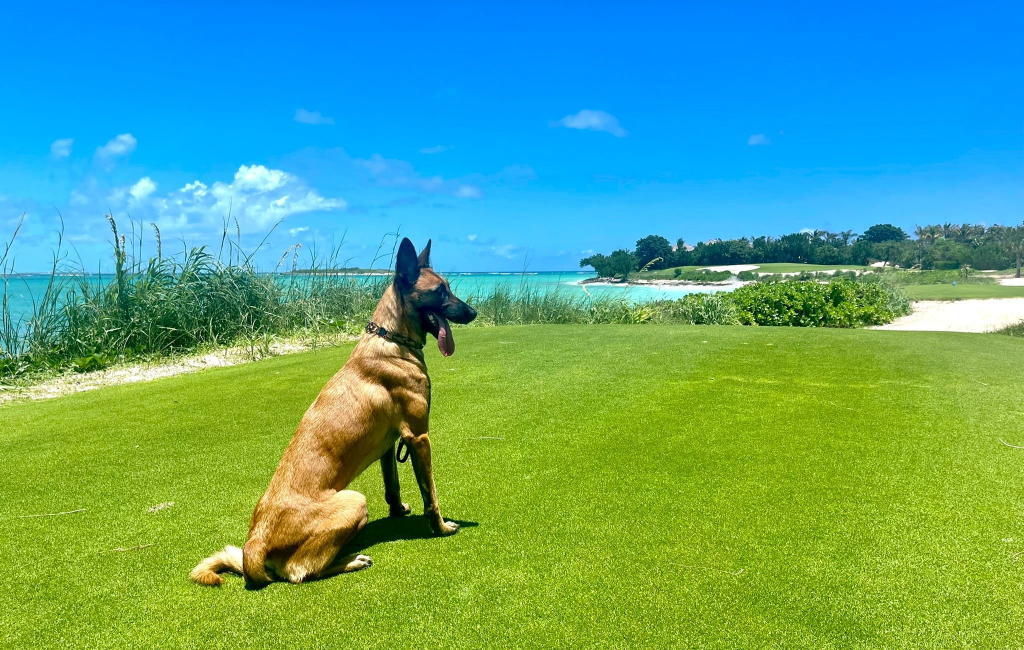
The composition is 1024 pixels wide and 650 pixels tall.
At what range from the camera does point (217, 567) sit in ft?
8.79

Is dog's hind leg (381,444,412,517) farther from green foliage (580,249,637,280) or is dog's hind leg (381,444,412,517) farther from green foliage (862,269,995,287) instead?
green foliage (580,249,637,280)

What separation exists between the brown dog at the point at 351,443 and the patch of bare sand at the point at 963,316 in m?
16.1

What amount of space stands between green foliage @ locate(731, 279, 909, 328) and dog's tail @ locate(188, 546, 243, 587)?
47.3ft

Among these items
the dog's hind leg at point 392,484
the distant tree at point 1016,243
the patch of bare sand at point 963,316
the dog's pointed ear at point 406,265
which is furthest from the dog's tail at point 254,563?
the distant tree at point 1016,243

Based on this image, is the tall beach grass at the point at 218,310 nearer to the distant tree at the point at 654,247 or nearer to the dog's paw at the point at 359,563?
the dog's paw at the point at 359,563

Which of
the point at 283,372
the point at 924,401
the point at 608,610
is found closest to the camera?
the point at 608,610

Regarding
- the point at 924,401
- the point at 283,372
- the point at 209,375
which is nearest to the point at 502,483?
the point at 924,401

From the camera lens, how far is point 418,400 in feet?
9.47

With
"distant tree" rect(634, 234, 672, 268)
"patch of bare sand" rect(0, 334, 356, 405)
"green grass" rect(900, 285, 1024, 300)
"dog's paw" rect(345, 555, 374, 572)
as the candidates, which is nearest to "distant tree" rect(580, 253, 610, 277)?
"distant tree" rect(634, 234, 672, 268)

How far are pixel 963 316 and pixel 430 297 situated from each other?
19577 mm

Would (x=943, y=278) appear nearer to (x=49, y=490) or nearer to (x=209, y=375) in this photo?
(x=209, y=375)

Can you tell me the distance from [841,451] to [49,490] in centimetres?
535

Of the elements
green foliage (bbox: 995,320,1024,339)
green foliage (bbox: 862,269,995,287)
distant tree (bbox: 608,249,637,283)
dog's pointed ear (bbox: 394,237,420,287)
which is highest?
distant tree (bbox: 608,249,637,283)

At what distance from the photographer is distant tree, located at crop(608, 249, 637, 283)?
35.6 meters
